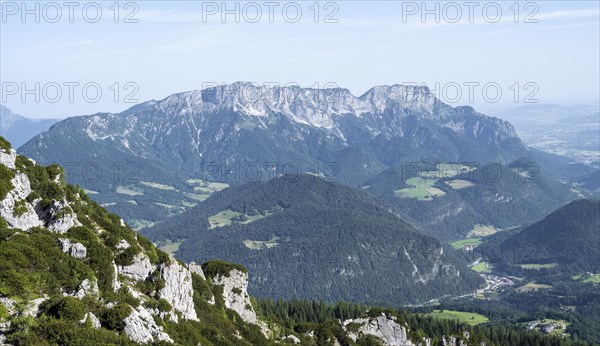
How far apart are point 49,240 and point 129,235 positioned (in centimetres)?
2063

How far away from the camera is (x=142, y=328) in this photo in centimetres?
8350

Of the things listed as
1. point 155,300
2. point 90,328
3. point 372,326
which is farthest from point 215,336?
point 372,326

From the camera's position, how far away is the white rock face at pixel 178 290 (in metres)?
103

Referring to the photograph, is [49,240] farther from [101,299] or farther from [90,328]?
[90,328]

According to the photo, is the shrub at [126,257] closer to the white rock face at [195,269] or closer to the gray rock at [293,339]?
the white rock face at [195,269]

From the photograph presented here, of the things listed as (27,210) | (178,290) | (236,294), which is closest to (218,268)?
(236,294)

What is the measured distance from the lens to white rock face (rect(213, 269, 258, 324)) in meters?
134

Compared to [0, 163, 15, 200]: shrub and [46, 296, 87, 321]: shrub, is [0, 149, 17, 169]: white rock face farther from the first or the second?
[46, 296, 87, 321]: shrub

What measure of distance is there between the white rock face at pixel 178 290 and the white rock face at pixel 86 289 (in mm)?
15797

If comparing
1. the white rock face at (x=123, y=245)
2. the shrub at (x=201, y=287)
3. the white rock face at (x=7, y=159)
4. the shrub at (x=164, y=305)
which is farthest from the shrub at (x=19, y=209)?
the shrub at (x=201, y=287)

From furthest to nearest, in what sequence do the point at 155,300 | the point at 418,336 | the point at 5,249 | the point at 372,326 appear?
the point at 418,336
the point at 372,326
the point at 155,300
the point at 5,249

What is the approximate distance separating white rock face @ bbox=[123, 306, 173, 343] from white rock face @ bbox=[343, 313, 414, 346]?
8025cm

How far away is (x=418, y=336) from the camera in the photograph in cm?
17488

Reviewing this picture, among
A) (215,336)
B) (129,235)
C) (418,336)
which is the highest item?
(129,235)
